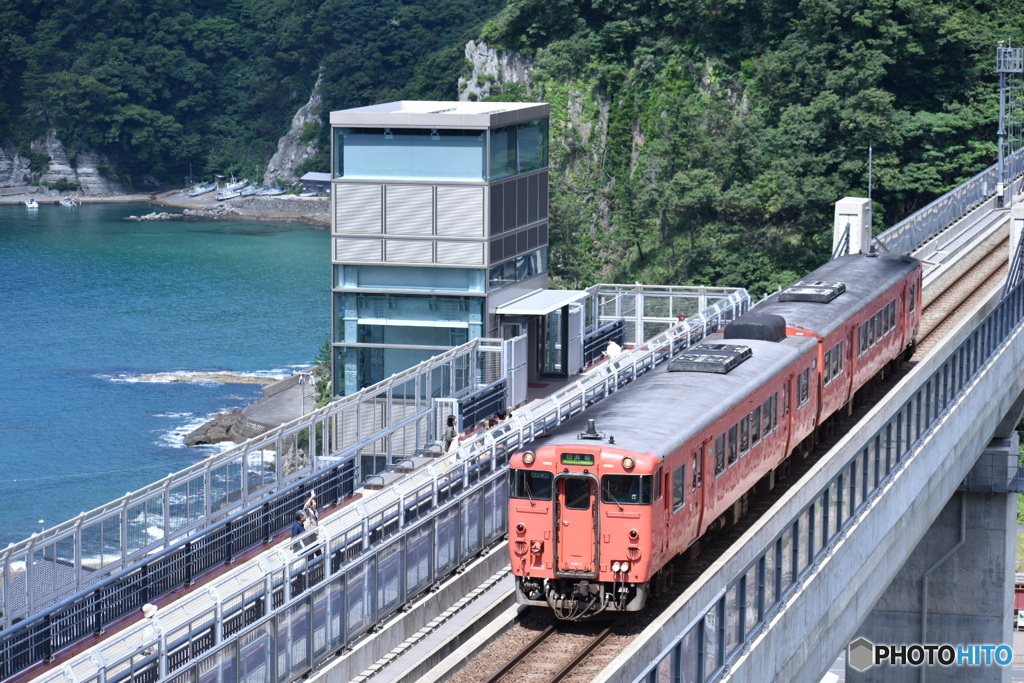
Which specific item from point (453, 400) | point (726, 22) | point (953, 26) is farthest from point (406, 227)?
point (726, 22)

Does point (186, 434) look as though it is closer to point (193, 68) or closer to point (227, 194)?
point (227, 194)

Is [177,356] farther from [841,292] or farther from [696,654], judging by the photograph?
[696,654]

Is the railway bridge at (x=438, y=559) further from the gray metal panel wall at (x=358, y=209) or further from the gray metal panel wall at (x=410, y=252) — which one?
the gray metal panel wall at (x=358, y=209)

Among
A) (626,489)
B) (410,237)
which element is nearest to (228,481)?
(626,489)

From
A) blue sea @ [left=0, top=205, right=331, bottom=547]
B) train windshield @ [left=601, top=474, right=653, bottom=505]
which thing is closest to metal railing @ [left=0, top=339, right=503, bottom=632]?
train windshield @ [left=601, top=474, right=653, bottom=505]

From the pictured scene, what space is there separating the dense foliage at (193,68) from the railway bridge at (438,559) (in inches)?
5082

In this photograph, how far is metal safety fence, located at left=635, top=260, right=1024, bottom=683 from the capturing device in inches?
727

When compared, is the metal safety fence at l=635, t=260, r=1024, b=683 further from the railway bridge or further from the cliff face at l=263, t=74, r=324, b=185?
the cliff face at l=263, t=74, r=324, b=185

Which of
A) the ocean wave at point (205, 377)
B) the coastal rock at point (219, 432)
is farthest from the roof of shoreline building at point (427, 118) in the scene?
the ocean wave at point (205, 377)

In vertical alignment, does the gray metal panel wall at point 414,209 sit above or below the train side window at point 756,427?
above

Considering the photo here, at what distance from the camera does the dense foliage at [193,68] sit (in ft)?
547

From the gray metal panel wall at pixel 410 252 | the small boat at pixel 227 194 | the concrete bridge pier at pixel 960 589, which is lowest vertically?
Result: the concrete bridge pier at pixel 960 589

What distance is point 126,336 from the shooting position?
107312 millimetres

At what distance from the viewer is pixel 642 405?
A: 25.5 m
